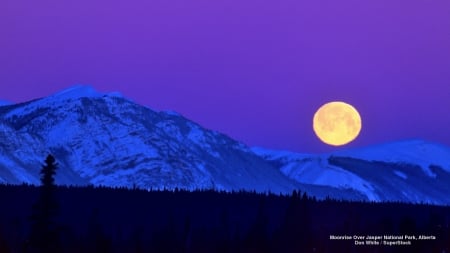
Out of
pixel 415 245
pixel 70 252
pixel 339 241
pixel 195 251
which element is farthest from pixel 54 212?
pixel 339 241

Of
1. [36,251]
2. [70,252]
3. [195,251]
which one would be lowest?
[36,251]

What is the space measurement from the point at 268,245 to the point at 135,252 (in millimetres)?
22825

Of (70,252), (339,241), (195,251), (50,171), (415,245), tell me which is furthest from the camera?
(339,241)

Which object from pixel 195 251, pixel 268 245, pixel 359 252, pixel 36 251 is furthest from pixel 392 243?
pixel 36 251

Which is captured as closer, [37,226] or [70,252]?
[37,226]

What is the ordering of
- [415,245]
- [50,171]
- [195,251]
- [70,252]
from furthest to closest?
[195,251], [415,245], [70,252], [50,171]

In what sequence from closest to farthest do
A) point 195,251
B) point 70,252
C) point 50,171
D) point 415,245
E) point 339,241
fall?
point 50,171
point 70,252
point 415,245
point 195,251
point 339,241

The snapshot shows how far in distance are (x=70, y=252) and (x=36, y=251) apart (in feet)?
328

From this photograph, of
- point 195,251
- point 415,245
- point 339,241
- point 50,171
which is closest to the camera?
point 50,171

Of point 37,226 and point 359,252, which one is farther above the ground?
point 359,252

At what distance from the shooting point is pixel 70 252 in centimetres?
14300

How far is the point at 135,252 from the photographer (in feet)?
549

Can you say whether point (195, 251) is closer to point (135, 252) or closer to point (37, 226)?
point (135, 252)

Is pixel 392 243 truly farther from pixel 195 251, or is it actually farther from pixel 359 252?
pixel 195 251
